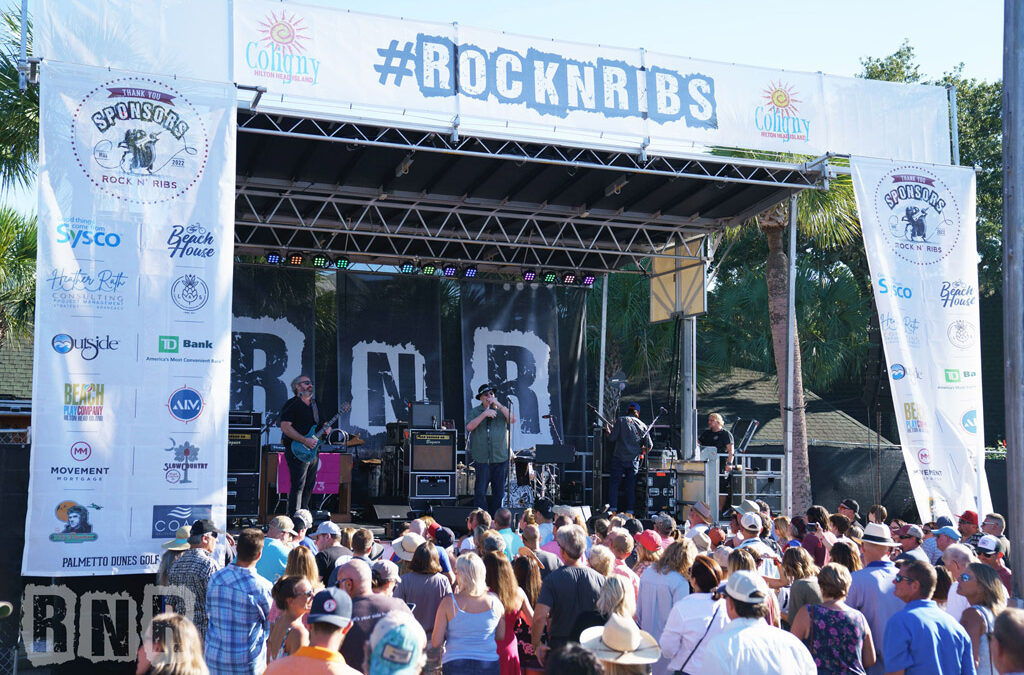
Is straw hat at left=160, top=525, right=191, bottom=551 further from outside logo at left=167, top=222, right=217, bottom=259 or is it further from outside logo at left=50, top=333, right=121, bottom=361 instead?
outside logo at left=167, top=222, right=217, bottom=259

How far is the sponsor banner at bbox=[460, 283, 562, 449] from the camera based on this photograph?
55.3 ft

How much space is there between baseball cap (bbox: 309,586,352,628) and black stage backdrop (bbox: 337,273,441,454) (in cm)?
1208

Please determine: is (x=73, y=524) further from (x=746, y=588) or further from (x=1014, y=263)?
(x=1014, y=263)

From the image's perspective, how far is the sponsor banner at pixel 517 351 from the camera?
16.8 metres

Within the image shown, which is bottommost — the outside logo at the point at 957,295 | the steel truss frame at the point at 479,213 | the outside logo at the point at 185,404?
the outside logo at the point at 185,404

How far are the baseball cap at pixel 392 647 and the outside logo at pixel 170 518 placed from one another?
192 inches

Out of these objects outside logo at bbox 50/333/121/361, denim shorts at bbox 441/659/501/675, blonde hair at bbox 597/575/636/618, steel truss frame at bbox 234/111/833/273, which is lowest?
denim shorts at bbox 441/659/501/675

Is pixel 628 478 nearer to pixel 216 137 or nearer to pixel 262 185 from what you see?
pixel 262 185

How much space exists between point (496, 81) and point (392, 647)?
314 inches

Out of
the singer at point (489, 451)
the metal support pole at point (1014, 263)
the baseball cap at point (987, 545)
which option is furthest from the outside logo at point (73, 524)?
the metal support pole at point (1014, 263)

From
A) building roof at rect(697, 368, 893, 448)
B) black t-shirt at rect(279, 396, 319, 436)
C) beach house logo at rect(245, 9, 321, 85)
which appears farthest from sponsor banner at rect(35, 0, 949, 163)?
building roof at rect(697, 368, 893, 448)

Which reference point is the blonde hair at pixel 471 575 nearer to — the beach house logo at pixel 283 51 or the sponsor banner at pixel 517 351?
the beach house logo at pixel 283 51

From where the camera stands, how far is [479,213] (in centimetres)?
1422

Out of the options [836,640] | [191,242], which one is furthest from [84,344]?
[836,640]
